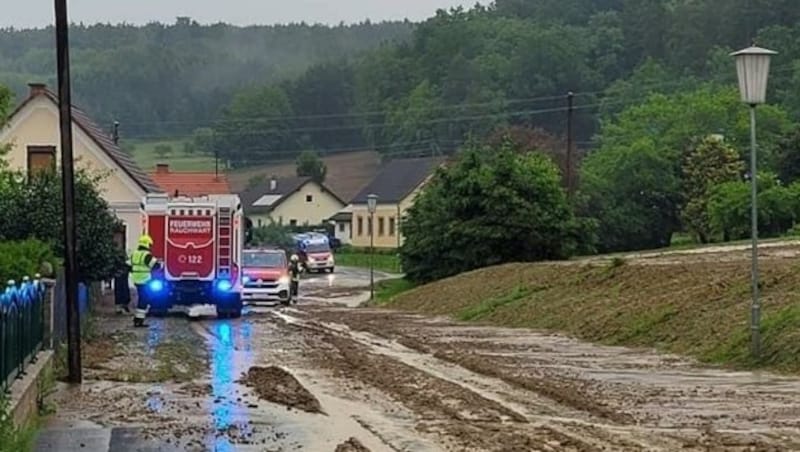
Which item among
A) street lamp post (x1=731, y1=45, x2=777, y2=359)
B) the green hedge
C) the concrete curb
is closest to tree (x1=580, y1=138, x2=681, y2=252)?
the green hedge

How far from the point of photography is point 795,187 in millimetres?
69188

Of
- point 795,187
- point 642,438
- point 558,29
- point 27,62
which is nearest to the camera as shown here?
point 642,438

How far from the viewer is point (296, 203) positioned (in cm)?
14150

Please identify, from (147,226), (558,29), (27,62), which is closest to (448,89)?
(558,29)

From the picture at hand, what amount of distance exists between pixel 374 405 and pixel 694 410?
3679 mm

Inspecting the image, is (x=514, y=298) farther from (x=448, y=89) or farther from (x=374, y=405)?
(x=448, y=89)

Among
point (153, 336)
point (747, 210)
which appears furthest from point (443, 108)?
point (153, 336)

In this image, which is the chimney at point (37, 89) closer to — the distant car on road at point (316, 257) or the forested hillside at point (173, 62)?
the distant car on road at point (316, 257)

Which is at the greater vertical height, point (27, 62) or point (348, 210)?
point (27, 62)

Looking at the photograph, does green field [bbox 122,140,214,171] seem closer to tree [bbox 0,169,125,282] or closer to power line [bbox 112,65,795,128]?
power line [bbox 112,65,795,128]

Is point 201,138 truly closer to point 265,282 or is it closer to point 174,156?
point 174,156

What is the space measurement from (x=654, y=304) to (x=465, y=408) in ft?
41.5

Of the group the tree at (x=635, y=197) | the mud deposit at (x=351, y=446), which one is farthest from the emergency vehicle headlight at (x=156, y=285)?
the tree at (x=635, y=197)

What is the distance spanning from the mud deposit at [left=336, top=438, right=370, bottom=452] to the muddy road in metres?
0.05
